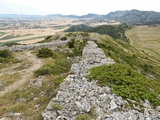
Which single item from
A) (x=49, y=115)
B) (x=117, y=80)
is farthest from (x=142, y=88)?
(x=49, y=115)

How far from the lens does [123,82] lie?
1302 cm

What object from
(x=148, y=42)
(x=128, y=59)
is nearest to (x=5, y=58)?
(x=128, y=59)

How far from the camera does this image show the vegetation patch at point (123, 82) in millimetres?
11500

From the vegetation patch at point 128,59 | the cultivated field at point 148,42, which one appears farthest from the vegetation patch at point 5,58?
the cultivated field at point 148,42

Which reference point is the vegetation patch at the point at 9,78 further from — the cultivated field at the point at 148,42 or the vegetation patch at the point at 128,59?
the cultivated field at the point at 148,42

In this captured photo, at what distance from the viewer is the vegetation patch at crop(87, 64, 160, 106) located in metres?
11.5

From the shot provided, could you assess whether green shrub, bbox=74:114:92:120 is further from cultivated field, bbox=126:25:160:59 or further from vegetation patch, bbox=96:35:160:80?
cultivated field, bbox=126:25:160:59

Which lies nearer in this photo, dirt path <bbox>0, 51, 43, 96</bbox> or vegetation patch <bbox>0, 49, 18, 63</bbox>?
dirt path <bbox>0, 51, 43, 96</bbox>

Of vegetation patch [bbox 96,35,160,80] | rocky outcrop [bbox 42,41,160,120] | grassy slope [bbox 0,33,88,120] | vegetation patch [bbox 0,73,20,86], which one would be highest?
rocky outcrop [bbox 42,41,160,120]

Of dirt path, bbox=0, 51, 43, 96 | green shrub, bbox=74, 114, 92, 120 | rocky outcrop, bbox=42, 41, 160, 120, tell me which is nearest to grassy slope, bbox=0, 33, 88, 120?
dirt path, bbox=0, 51, 43, 96

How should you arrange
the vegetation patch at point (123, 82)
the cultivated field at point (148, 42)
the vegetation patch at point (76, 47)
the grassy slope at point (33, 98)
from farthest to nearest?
the cultivated field at point (148, 42) → the vegetation patch at point (76, 47) → the vegetation patch at point (123, 82) → the grassy slope at point (33, 98)

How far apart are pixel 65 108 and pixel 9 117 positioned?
3412 millimetres

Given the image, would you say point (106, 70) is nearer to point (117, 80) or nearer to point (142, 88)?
point (117, 80)

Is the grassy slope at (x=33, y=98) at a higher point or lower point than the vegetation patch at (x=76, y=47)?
higher
